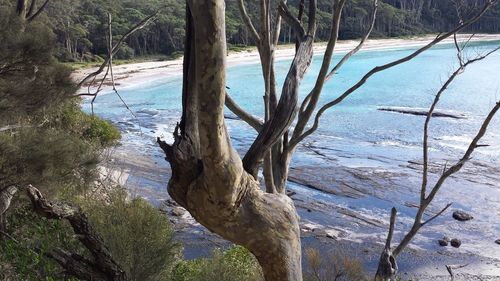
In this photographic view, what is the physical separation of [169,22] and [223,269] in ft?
103

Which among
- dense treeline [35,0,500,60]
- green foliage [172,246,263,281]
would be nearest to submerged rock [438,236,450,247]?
green foliage [172,246,263,281]

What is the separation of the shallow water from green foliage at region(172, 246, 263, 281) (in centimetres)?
226

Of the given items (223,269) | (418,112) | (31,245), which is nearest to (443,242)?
(223,269)

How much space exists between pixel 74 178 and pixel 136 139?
36.0 feet

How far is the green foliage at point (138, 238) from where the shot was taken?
23.3ft

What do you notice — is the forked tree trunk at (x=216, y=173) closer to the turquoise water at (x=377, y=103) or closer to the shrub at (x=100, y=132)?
the shrub at (x=100, y=132)

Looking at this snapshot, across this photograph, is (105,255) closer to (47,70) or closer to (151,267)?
(151,267)

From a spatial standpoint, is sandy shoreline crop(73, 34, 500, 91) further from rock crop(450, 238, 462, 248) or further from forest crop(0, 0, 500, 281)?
rock crop(450, 238, 462, 248)

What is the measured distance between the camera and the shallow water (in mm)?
12289

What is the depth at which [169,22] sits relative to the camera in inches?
1459

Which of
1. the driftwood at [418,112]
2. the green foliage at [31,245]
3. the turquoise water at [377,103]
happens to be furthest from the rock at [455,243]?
the driftwood at [418,112]

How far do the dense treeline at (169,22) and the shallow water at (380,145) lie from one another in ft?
13.4

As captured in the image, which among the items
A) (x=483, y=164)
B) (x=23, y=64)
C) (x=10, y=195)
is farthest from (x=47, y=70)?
(x=483, y=164)

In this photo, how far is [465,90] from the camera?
92.0ft
